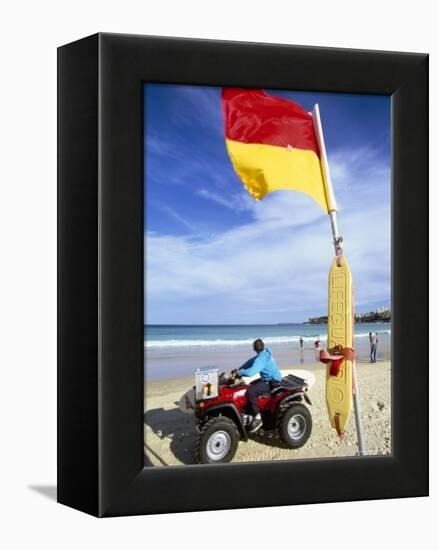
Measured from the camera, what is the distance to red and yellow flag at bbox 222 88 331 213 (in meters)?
7.05

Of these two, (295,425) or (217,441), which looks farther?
(295,425)

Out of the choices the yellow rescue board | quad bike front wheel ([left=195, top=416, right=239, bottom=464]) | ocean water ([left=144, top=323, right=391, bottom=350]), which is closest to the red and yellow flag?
the yellow rescue board

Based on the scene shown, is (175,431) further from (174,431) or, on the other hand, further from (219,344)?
(219,344)

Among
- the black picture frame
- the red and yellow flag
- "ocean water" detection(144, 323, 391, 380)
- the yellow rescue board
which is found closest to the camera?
the black picture frame

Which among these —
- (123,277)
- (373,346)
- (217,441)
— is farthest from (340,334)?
(123,277)

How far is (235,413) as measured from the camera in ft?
23.0

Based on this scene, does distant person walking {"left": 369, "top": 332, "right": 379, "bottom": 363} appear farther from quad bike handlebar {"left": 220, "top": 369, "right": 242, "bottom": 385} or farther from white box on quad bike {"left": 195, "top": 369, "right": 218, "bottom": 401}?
white box on quad bike {"left": 195, "top": 369, "right": 218, "bottom": 401}

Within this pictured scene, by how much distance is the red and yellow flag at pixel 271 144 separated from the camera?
705 cm

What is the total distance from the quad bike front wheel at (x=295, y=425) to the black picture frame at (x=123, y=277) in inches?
6.0

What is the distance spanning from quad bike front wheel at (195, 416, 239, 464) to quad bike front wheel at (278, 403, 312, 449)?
342 mm

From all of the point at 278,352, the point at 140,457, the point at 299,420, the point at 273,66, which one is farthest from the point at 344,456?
the point at 273,66

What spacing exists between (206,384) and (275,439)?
0.63 m

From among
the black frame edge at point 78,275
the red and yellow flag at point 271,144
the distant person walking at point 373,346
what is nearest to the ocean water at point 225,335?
the distant person walking at point 373,346

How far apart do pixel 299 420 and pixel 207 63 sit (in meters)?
2.45
